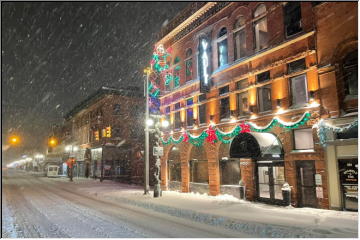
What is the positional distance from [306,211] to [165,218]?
5.97 metres

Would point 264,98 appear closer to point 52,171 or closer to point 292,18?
point 292,18

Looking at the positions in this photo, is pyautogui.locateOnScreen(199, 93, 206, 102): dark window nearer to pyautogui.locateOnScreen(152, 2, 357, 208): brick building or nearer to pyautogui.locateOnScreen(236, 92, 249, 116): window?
pyautogui.locateOnScreen(152, 2, 357, 208): brick building

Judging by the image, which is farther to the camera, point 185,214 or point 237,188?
point 237,188

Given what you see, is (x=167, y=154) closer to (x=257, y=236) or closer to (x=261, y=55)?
(x=261, y=55)

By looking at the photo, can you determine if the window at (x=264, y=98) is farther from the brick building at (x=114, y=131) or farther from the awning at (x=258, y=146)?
the brick building at (x=114, y=131)

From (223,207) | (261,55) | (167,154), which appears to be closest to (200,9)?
(261,55)

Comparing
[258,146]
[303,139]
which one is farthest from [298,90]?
[258,146]

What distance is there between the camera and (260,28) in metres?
17.1

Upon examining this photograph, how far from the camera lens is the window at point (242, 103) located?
17.5 meters

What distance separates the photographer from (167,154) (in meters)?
24.4

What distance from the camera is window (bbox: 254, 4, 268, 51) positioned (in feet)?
55.0

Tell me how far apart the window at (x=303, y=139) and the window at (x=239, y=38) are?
6.18 m

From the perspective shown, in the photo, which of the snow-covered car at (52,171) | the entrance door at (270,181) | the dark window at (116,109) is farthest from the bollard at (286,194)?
the snow-covered car at (52,171)

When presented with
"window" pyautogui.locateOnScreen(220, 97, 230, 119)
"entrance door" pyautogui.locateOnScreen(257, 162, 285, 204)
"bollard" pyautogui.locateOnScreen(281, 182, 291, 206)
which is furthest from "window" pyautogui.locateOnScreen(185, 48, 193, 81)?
"bollard" pyautogui.locateOnScreen(281, 182, 291, 206)
